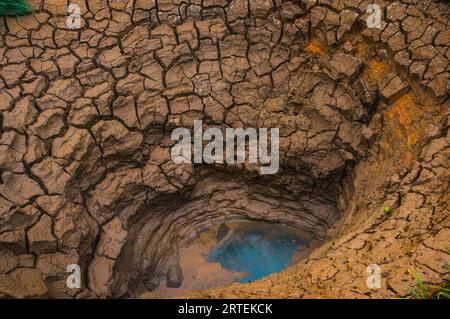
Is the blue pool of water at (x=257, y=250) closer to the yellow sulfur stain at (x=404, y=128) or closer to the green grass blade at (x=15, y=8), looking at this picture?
the yellow sulfur stain at (x=404, y=128)

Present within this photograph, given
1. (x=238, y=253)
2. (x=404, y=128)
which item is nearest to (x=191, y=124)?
(x=238, y=253)

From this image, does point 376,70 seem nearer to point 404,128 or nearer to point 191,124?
point 404,128

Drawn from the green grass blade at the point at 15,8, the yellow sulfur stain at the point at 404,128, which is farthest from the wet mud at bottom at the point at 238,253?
the green grass blade at the point at 15,8

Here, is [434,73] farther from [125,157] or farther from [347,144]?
[125,157]

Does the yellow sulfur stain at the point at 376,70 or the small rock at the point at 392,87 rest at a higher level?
the yellow sulfur stain at the point at 376,70

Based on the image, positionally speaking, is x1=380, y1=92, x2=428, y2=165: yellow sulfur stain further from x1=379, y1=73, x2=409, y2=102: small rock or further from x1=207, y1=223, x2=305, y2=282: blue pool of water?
x1=207, y1=223, x2=305, y2=282: blue pool of water

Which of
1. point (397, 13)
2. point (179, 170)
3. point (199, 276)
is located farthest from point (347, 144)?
point (199, 276)

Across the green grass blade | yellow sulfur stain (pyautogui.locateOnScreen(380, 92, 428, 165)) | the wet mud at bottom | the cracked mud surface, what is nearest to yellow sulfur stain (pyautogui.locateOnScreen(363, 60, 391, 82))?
the cracked mud surface
